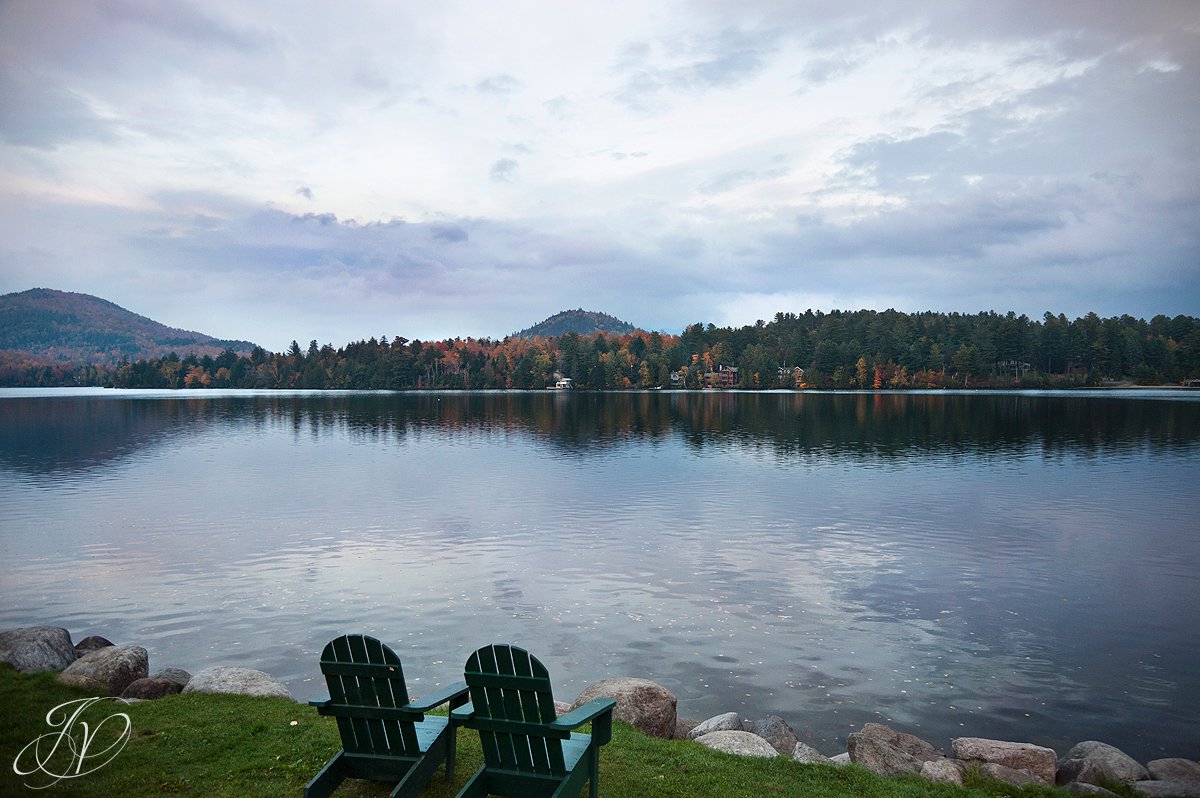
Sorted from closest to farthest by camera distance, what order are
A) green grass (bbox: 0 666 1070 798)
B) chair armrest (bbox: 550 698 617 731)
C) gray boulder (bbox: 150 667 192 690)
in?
chair armrest (bbox: 550 698 617 731) → green grass (bbox: 0 666 1070 798) → gray boulder (bbox: 150 667 192 690)

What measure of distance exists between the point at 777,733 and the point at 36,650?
13099mm

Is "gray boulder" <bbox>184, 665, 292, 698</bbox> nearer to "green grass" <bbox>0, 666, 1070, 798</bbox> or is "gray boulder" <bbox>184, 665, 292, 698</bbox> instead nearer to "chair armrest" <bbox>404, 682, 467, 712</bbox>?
"green grass" <bbox>0, 666, 1070, 798</bbox>

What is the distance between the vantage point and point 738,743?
10.6 meters

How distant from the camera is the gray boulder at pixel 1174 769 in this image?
1047cm

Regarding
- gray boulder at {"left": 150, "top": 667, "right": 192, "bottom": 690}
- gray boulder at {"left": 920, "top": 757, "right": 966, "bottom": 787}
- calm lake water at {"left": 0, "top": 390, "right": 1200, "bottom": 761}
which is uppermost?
gray boulder at {"left": 150, "top": 667, "right": 192, "bottom": 690}

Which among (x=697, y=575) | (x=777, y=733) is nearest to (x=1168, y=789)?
(x=777, y=733)

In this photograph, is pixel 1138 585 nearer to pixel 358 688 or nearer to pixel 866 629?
pixel 866 629

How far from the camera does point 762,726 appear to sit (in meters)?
11.9

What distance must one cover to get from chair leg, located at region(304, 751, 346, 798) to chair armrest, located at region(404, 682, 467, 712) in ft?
3.09

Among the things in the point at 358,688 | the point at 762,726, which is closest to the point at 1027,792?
the point at 762,726

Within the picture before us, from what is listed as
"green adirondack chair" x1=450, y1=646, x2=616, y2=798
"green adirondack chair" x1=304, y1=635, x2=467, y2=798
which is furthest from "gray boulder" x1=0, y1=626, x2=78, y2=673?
"green adirondack chair" x1=450, y1=646, x2=616, y2=798

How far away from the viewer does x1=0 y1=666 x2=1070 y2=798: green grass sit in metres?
8.41

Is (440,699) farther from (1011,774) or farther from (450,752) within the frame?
(1011,774)

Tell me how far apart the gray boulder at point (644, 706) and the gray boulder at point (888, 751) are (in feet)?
8.93
